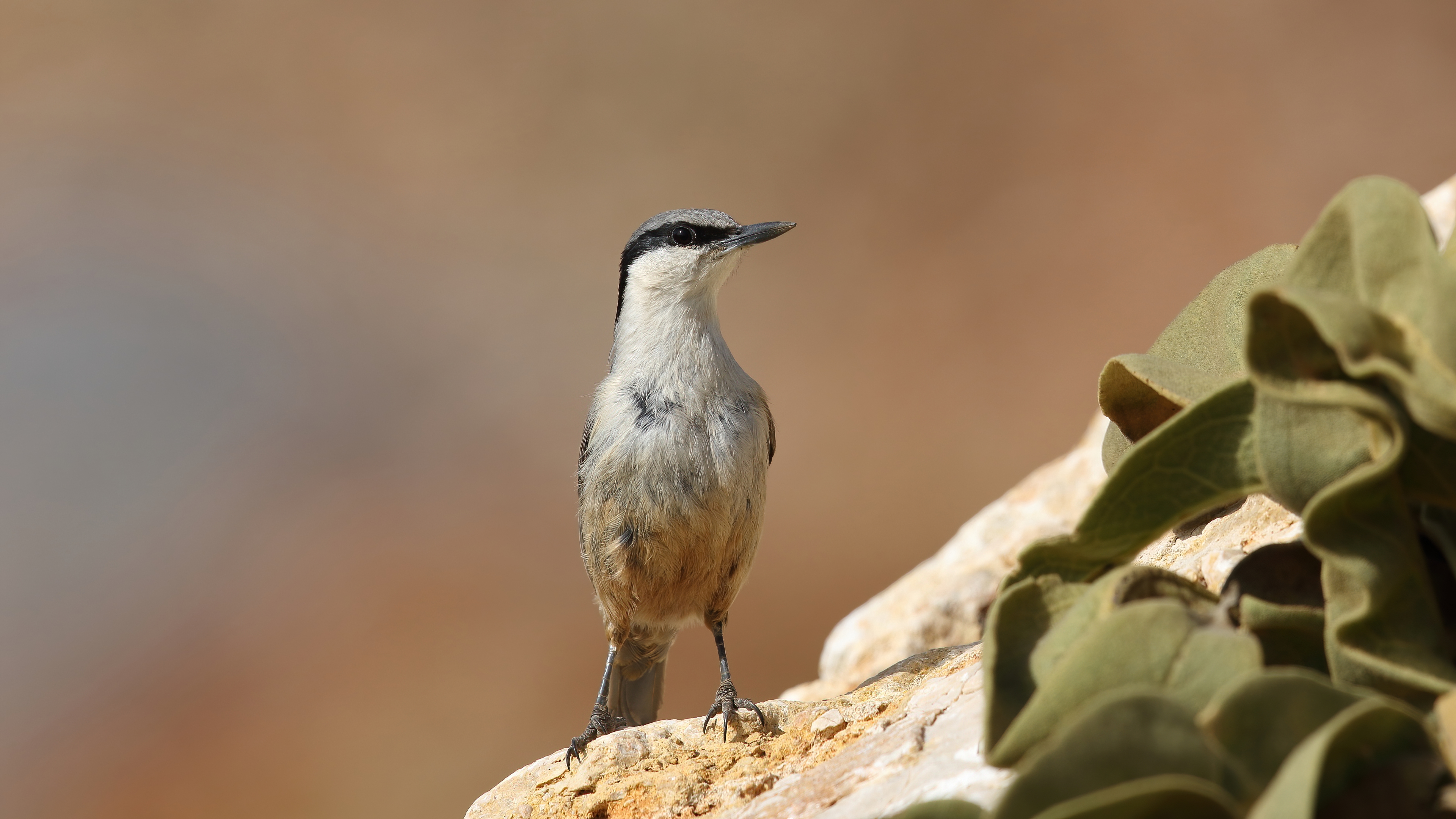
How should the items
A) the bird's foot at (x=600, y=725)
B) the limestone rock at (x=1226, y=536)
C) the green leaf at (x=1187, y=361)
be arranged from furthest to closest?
the bird's foot at (x=600, y=725) < the limestone rock at (x=1226, y=536) < the green leaf at (x=1187, y=361)

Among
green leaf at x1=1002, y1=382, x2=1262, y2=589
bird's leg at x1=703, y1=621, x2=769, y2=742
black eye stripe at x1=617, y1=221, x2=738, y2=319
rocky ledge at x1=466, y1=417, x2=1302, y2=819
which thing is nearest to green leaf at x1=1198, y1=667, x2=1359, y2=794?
green leaf at x1=1002, y1=382, x2=1262, y2=589

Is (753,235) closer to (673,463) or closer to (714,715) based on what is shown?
(673,463)

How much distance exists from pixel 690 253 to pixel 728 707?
2.39 m

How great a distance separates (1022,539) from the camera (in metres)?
4.92

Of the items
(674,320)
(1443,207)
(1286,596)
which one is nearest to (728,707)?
(674,320)

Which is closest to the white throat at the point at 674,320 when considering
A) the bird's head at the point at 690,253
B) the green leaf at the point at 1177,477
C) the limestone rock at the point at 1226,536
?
the bird's head at the point at 690,253

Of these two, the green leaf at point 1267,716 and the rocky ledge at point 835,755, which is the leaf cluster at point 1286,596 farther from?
the rocky ledge at point 835,755

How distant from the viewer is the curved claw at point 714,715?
3008 mm

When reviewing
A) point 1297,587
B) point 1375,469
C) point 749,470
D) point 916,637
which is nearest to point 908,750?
point 1297,587

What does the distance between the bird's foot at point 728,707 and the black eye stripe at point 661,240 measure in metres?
2.15

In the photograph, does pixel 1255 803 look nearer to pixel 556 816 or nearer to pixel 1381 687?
pixel 1381 687

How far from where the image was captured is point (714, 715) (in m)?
3.34

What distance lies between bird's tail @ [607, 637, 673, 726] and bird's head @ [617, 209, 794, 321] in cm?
166

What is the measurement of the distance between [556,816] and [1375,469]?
6.77 feet
